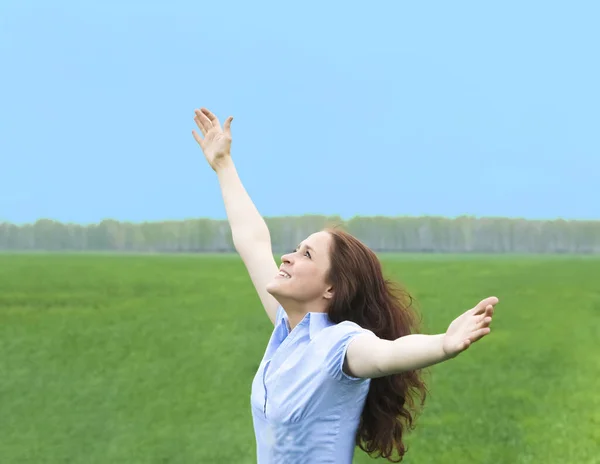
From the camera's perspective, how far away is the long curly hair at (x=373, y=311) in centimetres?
253

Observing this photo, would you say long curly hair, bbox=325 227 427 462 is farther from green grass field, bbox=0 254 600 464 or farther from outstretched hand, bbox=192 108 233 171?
outstretched hand, bbox=192 108 233 171

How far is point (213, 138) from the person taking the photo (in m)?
3.17

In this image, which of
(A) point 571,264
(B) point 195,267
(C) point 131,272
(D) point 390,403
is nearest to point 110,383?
(D) point 390,403

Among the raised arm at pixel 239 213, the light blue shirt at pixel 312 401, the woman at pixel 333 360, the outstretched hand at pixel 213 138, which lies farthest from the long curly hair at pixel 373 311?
the outstretched hand at pixel 213 138

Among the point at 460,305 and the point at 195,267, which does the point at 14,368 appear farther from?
the point at 195,267

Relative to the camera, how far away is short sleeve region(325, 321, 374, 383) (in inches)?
91.6

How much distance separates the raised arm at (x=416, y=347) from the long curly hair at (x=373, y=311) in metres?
0.23

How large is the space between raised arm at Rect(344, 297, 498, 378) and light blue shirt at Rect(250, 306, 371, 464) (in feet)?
0.15

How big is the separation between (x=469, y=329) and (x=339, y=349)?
410mm

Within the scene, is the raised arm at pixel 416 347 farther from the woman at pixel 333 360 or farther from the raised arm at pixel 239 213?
the raised arm at pixel 239 213

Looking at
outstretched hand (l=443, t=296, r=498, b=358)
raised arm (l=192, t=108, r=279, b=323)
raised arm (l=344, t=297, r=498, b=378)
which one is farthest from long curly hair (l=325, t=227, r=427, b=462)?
outstretched hand (l=443, t=296, r=498, b=358)

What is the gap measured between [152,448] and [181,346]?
4.01 metres

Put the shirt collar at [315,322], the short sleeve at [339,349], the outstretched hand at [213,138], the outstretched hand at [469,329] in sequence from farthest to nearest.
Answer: the outstretched hand at [213,138] → the shirt collar at [315,322] → the short sleeve at [339,349] → the outstretched hand at [469,329]

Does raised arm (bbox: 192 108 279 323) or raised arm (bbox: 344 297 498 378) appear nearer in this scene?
raised arm (bbox: 344 297 498 378)
